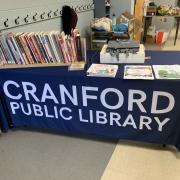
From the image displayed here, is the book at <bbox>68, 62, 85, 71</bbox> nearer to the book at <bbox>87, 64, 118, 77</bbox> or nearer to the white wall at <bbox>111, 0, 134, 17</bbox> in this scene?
the book at <bbox>87, 64, 118, 77</bbox>

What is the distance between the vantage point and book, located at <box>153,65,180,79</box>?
157 cm

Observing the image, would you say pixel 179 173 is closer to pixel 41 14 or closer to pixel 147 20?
pixel 41 14

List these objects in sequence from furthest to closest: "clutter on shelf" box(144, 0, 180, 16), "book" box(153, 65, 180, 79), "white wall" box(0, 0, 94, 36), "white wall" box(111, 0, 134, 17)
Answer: "clutter on shelf" box(144, 0, 180, 16) < "white wall" box(111, 0, 134, 17) < "white wall" box(0, 0, 94, 36) < "book" box(153, 65, 180, 79)

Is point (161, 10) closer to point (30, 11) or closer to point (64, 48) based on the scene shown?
point (30, 11)

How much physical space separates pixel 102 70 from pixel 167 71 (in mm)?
502

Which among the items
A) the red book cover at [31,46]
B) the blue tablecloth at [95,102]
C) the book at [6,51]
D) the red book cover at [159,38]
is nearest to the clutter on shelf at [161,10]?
the red book cover at [159,38]

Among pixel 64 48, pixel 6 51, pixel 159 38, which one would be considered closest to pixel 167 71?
pixel 64 48

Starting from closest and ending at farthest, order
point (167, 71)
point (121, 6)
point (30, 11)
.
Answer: point (167, 71), point (30, 11), point (121, 6)

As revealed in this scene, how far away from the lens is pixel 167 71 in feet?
5.42

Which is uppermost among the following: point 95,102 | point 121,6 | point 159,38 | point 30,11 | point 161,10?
point 30,11

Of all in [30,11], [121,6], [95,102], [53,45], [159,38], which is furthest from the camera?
[159,38]

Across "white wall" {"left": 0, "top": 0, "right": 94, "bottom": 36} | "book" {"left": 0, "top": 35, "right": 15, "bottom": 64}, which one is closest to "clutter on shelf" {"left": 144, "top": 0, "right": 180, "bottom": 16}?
"white wall" {"left": 0, "top": 0, "right": 94, "bottom": 36}

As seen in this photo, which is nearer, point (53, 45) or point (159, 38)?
point (53, 45)

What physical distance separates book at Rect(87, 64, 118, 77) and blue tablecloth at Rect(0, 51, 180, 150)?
0.13 ft
